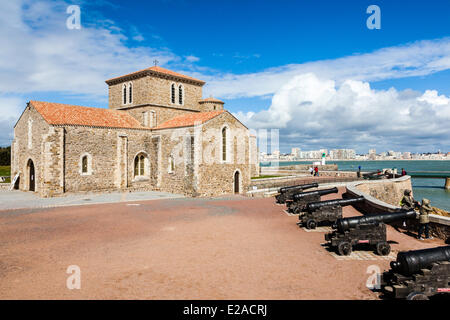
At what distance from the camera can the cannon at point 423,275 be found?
496 centimetres

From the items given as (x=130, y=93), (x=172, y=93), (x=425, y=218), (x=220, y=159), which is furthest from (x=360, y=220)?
(x=130, y=93)

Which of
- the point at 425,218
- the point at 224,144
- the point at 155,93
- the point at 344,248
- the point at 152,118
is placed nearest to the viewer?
the point at 344,248

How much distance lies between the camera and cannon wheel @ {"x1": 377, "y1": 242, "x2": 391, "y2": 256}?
7764mm

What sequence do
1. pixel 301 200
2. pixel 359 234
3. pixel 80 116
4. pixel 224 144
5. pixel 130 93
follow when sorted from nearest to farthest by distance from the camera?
pixel 359 234 < pixel 301 200 < pixel 80 116 < pixel 224 144 < pixel 130 93

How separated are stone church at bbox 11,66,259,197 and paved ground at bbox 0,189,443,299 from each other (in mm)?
8886

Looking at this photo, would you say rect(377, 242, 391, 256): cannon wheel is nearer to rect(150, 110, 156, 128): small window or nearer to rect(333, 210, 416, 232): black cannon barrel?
rect(333, 210, 416, 232): black cannon barrel

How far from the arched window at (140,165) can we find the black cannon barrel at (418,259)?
23.2 m

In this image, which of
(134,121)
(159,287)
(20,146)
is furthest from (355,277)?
(20,146)

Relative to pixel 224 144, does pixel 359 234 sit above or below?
below

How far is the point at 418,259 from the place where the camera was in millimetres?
5023

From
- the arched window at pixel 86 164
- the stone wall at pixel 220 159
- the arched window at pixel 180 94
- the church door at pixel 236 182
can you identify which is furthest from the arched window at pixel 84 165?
the church door at pixel 236 182

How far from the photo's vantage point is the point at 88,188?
2273 cm

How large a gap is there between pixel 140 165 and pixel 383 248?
21696mm

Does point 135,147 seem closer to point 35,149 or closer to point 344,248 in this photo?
point 35,149
